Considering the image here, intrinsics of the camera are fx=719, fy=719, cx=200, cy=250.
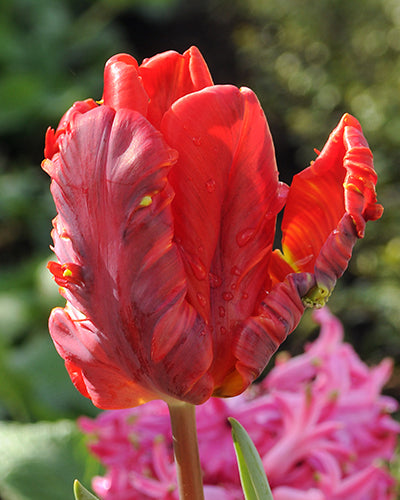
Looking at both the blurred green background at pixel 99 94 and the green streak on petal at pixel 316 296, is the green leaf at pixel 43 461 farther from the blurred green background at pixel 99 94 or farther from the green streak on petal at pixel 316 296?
the green streak on petal at pixel 316 296

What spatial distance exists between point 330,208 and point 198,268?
0.07 m

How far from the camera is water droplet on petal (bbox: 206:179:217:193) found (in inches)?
13.1

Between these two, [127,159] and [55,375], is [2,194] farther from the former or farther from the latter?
[127,159]

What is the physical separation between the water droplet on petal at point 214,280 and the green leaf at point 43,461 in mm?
432

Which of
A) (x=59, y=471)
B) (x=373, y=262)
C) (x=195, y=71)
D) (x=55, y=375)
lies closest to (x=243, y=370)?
(x=195, y=71)

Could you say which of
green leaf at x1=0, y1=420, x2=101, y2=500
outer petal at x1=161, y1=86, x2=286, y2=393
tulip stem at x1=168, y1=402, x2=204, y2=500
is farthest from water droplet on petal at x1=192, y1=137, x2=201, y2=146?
green leaf at x1=0, y1=420, x2=101, y2=500

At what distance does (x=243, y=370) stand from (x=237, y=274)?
0.15 feet

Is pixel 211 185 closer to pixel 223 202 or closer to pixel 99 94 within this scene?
pixel 223 202

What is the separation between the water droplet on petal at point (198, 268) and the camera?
0.34 meters

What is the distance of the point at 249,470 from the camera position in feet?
1.23

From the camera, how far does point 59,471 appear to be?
74 centimetres

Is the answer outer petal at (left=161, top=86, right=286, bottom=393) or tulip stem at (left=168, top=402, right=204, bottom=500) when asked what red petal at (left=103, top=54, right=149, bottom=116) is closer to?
outer petal at (left=161, top=86, right=286, bottom=393)

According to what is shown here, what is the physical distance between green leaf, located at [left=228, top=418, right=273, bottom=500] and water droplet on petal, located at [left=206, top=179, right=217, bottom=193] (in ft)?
0.40

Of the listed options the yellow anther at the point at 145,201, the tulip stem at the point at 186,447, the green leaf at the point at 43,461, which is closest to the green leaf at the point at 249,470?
the tulip stem at the point at 186,447
